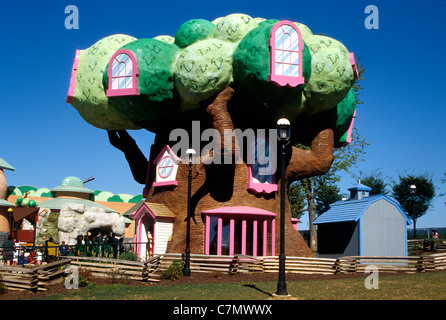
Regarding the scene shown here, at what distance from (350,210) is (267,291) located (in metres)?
12.8

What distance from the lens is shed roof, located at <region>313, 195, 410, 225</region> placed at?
24602mm

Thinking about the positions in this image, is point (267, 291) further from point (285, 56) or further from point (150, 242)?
point (285, 56)

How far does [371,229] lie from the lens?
2461cm

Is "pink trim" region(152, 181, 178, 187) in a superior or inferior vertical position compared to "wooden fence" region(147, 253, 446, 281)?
superior

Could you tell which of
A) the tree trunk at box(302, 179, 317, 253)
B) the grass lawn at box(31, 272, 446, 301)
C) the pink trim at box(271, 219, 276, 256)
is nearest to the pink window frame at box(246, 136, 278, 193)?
the pink trim at box(271, 219, 276, 256)

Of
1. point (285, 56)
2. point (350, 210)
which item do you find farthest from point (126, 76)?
point (350, 210)

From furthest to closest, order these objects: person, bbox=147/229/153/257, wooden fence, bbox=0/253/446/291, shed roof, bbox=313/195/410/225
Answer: shed roof, bbox=313/195/410/225 → person, bbox=147/229/153/257 → wooden fence, bbox=0/253/446/291

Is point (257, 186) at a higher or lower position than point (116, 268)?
higher

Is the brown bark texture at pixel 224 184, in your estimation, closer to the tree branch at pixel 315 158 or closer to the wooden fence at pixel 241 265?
the tree branch at pixel 315 158

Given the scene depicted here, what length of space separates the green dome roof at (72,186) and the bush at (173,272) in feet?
87.4

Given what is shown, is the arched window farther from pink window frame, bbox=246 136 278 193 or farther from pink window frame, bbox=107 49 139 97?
pink window frame, bbox=107 49 139 97

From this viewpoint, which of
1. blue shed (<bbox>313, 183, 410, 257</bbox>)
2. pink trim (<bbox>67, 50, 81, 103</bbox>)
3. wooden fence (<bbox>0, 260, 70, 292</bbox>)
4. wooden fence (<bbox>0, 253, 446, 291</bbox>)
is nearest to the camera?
wooden fence (<bbox>0, 260, 70, 292</bbox>)

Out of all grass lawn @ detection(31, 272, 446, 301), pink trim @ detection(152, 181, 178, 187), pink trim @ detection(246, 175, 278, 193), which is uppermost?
pink trim @ detection(152, 181, 178, 187)
